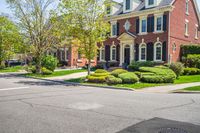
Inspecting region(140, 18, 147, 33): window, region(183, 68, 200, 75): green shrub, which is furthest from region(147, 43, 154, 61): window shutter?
region(183, 68, 200, 75): green shrub

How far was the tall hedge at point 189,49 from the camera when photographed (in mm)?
28188

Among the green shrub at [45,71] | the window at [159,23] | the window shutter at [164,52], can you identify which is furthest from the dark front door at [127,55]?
the green shrub at [45,71]

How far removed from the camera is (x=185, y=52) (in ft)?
96.5

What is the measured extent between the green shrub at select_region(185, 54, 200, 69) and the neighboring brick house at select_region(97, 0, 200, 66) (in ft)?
5.67

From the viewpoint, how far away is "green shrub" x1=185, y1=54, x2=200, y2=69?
26078 millimetres

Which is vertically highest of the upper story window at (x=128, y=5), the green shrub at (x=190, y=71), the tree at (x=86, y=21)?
the upper story window at (x=128, y=5)

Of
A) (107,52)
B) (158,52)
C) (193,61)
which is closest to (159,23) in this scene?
(158,52)

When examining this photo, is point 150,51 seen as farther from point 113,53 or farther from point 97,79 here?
point 97,79

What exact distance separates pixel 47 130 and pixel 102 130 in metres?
1.35

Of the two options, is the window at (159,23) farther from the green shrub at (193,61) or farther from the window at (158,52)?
the green shrub at (193,61)

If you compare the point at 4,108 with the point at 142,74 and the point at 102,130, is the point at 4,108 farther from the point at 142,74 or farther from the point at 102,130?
the point at 142,74

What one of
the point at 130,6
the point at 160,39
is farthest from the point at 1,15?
the point at 160,39

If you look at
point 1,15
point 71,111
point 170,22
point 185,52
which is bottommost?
point 71,111

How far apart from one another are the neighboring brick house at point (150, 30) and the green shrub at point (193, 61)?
1.73 meters
